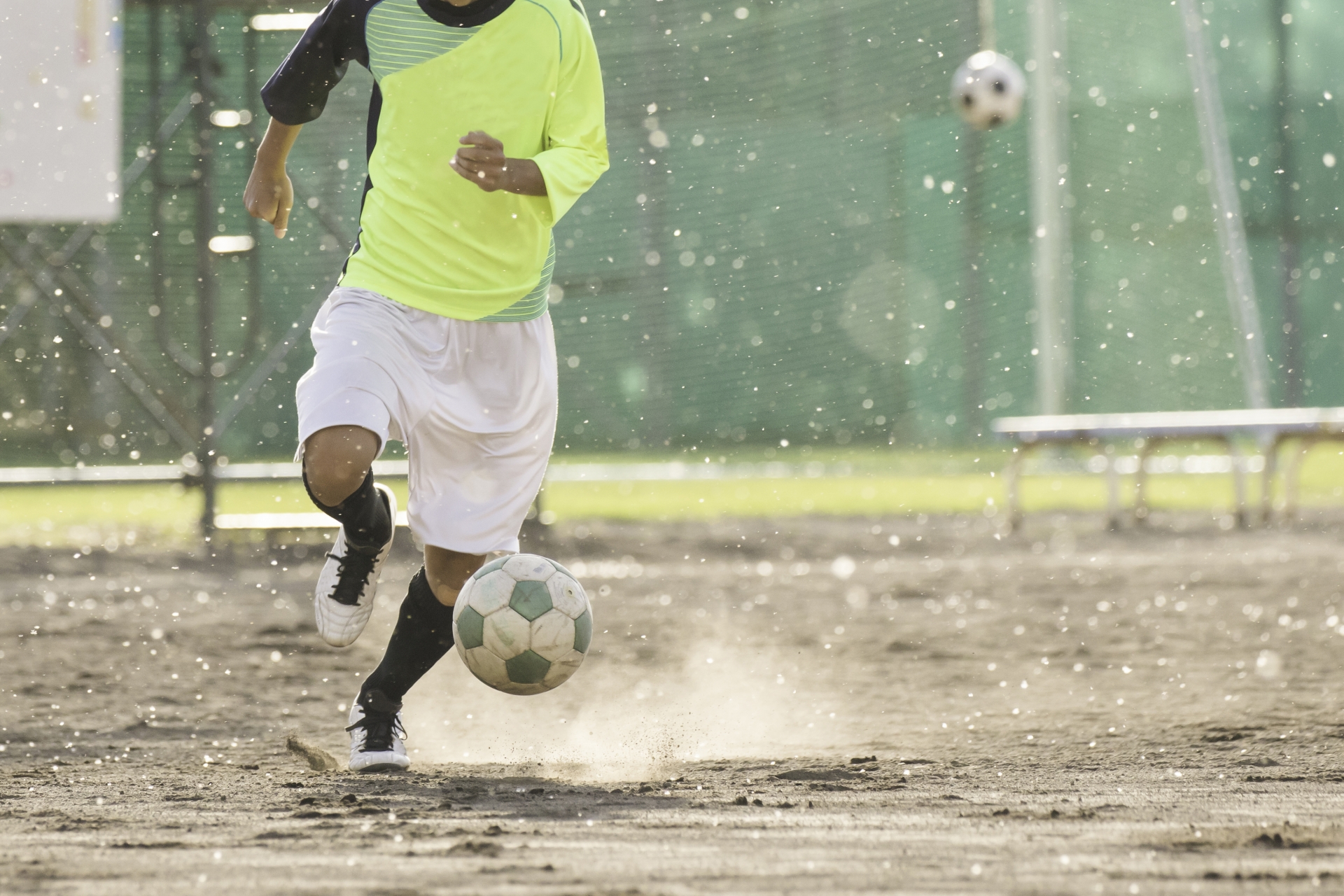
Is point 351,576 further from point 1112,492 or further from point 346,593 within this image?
point 1112,492

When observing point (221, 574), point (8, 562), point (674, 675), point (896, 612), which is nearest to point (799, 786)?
point (674, 675)

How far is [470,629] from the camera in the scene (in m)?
3.50

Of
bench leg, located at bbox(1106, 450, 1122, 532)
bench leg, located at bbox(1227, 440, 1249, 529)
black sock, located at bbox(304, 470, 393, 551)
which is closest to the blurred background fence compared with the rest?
bench leg, located at bbox(1227, 440, 1249, 529)

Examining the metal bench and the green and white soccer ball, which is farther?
the metal bench

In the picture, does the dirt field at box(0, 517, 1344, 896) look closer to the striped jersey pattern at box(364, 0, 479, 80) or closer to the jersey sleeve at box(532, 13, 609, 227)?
the jersey sleeve at box(532, 13, 609, 227)

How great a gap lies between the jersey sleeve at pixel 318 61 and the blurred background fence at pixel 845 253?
11742 mm

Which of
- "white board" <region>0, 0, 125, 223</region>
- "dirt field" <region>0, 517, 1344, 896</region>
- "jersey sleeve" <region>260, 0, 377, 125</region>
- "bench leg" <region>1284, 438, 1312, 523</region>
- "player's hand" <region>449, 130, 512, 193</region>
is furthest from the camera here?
"bench leg" <region>1284, 438, 1312, 523</region>

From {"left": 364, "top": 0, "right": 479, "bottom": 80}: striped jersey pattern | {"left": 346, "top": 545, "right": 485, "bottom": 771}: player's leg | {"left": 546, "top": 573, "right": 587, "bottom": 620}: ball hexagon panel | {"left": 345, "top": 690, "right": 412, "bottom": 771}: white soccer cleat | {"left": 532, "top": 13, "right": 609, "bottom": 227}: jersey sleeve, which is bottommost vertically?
{"left": 345, "top": 690, "right": 412, "bottom": 771}: white soccer cleat

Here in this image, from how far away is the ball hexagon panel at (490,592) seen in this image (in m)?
3.50

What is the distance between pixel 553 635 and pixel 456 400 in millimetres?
550

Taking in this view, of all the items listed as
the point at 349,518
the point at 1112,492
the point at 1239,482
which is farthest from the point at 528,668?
the point at 1239,482

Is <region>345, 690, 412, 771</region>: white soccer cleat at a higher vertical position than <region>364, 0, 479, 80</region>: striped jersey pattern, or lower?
lower

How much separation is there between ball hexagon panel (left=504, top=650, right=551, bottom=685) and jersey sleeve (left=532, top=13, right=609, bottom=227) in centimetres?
91

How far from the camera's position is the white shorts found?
3510 mm
